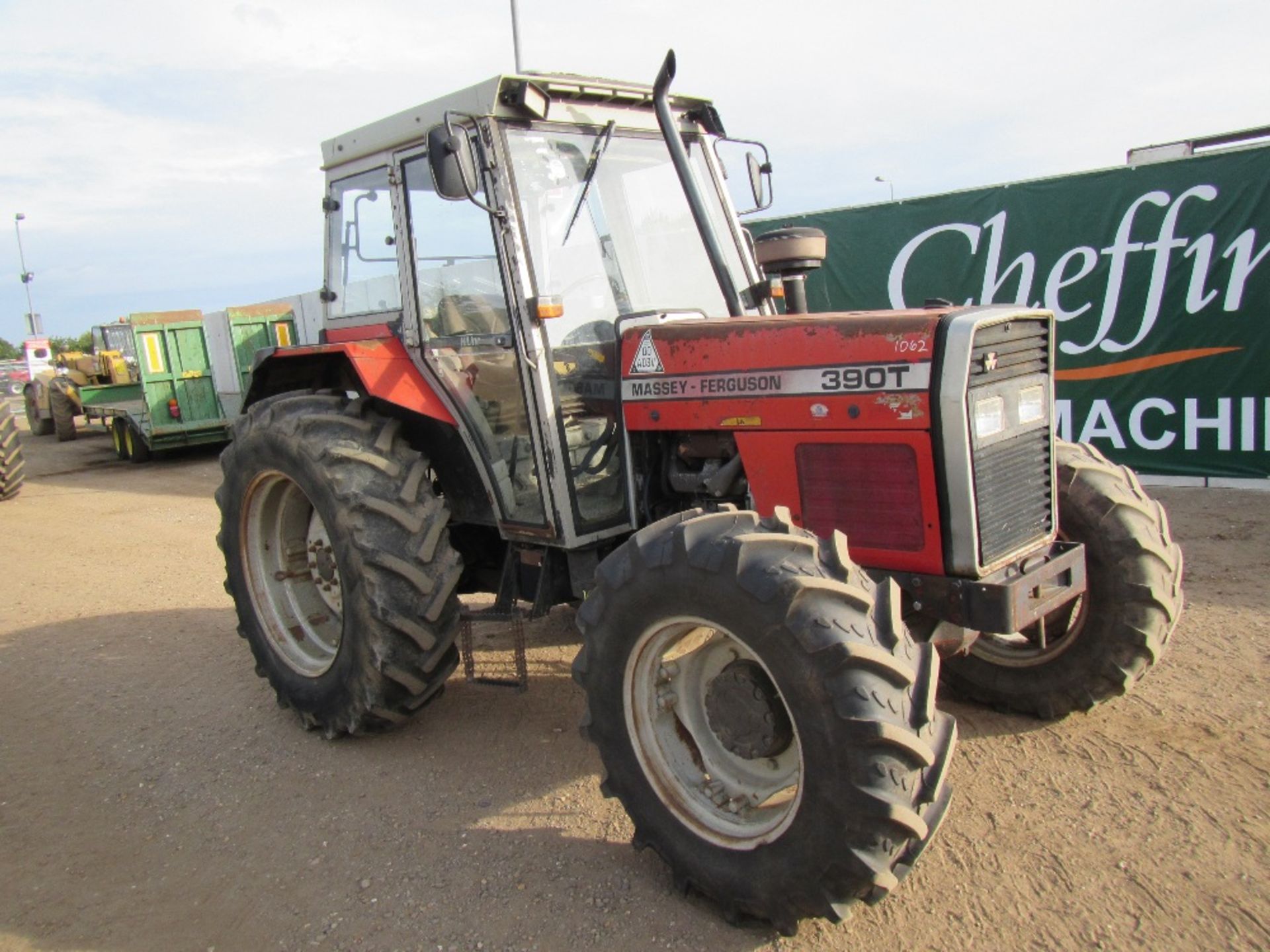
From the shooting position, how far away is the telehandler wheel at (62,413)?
18.3 metres

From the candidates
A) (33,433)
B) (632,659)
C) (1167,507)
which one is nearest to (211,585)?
(632,659)

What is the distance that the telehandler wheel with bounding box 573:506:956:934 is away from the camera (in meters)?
2.44

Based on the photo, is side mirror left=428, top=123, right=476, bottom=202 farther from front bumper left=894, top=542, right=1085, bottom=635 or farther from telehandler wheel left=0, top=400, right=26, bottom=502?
telehandler wheel left=0, top=400, right=26, bottom=502

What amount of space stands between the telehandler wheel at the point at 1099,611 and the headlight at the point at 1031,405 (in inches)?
22.7

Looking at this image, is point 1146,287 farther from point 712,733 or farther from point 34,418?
point 34,418

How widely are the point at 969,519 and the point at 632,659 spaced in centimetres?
114

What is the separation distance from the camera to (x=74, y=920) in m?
3.04

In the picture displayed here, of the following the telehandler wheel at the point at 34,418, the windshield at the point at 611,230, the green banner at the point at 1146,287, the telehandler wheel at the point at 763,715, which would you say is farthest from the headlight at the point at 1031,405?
the telehandler wheel at the point at 34,418

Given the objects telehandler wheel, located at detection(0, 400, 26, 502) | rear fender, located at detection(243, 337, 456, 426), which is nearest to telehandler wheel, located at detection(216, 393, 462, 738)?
rear fender, located at detection(243, 337, 456, 426)

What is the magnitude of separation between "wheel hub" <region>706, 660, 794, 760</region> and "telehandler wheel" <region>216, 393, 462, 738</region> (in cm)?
139

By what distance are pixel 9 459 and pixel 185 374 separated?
10.5 feet

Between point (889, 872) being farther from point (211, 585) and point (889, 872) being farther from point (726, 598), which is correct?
point (211, 585)

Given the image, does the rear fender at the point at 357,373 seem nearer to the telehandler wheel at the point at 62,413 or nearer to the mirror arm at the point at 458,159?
the mirror arm at the point at 458,159

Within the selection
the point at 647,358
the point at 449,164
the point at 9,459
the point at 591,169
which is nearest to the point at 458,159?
the point at 449,164
